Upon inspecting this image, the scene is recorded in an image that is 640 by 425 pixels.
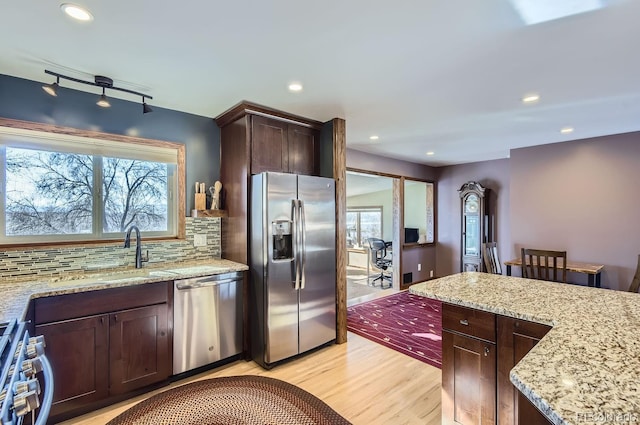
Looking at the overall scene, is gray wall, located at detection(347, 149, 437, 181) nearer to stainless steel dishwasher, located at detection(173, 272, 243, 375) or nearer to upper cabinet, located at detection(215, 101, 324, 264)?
upper cabinet, located at detection(215, 101, 324, 264)

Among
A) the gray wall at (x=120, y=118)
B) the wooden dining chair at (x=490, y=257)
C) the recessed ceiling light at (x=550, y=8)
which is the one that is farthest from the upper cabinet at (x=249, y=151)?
the wooden dining chair at (x=490, y=257)

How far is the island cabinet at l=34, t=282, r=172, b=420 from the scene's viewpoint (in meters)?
2.03

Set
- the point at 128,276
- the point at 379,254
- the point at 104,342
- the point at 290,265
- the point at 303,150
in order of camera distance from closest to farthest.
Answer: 1. the point at 104,342
2. the point at 128,276
3. the point at 290,265
4. the point at 303,150
5. the point at 379,254

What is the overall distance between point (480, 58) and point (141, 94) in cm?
276

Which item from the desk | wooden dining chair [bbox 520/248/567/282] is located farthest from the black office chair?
wooden dining chair [bbox 520/248/567/282]

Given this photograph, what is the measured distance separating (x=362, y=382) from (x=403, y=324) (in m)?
1.52

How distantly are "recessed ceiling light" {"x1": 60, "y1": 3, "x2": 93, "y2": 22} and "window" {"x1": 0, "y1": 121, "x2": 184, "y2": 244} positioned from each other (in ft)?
4.29

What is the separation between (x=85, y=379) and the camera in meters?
2.12

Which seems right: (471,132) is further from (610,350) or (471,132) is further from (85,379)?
(85,379)

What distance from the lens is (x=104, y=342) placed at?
220 centimetres

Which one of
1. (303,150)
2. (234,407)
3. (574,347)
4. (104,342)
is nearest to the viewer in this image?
(574,347)

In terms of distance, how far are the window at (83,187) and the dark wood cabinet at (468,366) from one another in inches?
107

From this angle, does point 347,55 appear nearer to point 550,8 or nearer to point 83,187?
point 550,8

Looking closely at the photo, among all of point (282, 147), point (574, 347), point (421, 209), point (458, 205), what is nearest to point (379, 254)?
point (421, 209)
